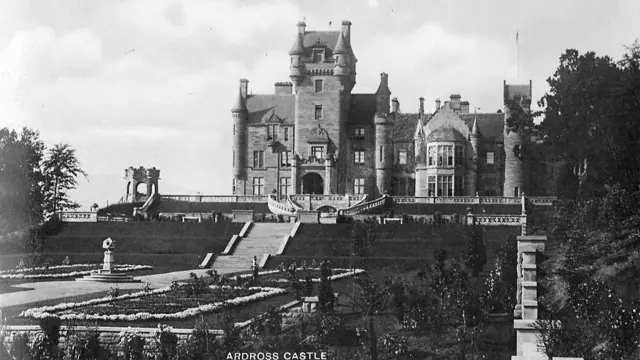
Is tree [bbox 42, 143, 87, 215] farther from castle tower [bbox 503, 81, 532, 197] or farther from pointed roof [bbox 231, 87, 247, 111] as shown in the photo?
castle tower [bbox 503, 81, 532, 197]

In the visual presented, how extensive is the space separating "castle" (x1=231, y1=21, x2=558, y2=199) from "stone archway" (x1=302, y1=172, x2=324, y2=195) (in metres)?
0.10

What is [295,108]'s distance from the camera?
264 ft

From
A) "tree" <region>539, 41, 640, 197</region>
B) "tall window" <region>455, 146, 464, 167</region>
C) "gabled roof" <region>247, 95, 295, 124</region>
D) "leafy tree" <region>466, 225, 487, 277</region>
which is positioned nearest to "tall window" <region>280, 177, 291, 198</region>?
"gabled roof" <region>247, 95, 295, 124</region>

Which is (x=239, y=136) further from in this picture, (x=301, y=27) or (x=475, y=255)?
(x=475, y=255)

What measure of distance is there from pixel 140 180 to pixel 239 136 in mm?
8424

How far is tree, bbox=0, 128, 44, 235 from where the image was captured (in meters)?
59.3

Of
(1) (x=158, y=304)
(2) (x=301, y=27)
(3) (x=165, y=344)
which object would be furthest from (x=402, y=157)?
(3) (x=165, y=344)

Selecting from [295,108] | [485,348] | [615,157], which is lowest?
[485,348]

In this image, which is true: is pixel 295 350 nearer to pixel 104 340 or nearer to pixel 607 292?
pixel 104 340

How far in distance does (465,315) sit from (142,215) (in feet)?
137

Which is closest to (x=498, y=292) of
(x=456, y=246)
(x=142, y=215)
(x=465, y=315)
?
(x=465, y=315)

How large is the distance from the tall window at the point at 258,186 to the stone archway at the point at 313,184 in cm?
357

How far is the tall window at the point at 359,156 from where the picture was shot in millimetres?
80062

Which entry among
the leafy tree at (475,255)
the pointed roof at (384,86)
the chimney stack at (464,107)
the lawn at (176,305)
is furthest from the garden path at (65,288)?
the chimney stack at (464,107)
